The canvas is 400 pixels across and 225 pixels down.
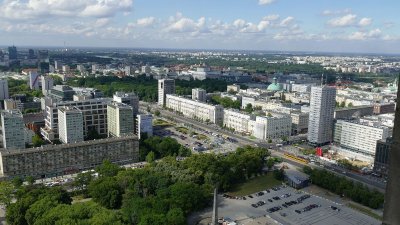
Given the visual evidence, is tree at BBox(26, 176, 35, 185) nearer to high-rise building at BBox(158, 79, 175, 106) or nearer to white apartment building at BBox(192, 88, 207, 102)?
white apartment building at BBox(192, 88, 207, 102)

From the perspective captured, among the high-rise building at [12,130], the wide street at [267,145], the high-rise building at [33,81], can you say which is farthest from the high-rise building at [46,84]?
the high-rise building at [12,130]

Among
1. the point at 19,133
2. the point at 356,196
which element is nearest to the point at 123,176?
the point at 19,133

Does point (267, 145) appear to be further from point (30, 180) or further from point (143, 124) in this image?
point (30, 180)

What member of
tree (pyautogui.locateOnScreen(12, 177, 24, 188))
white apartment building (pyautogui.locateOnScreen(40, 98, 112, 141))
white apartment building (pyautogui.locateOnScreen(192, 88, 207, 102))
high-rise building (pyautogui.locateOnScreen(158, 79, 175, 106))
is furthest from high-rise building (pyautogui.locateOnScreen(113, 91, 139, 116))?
tree (pyautogui.locateOnScreen(12, 177, 24, 188))

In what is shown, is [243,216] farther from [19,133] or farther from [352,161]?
[19,133]

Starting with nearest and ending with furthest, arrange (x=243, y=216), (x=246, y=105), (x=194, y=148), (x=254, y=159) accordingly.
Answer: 1. (x=243, y=216)
2. (x=254, y=159)
3. (x=194, y=148)
4. (x=246, y=105)

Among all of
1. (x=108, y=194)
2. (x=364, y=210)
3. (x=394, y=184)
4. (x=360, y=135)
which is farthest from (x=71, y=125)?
(x=394, y=184)
